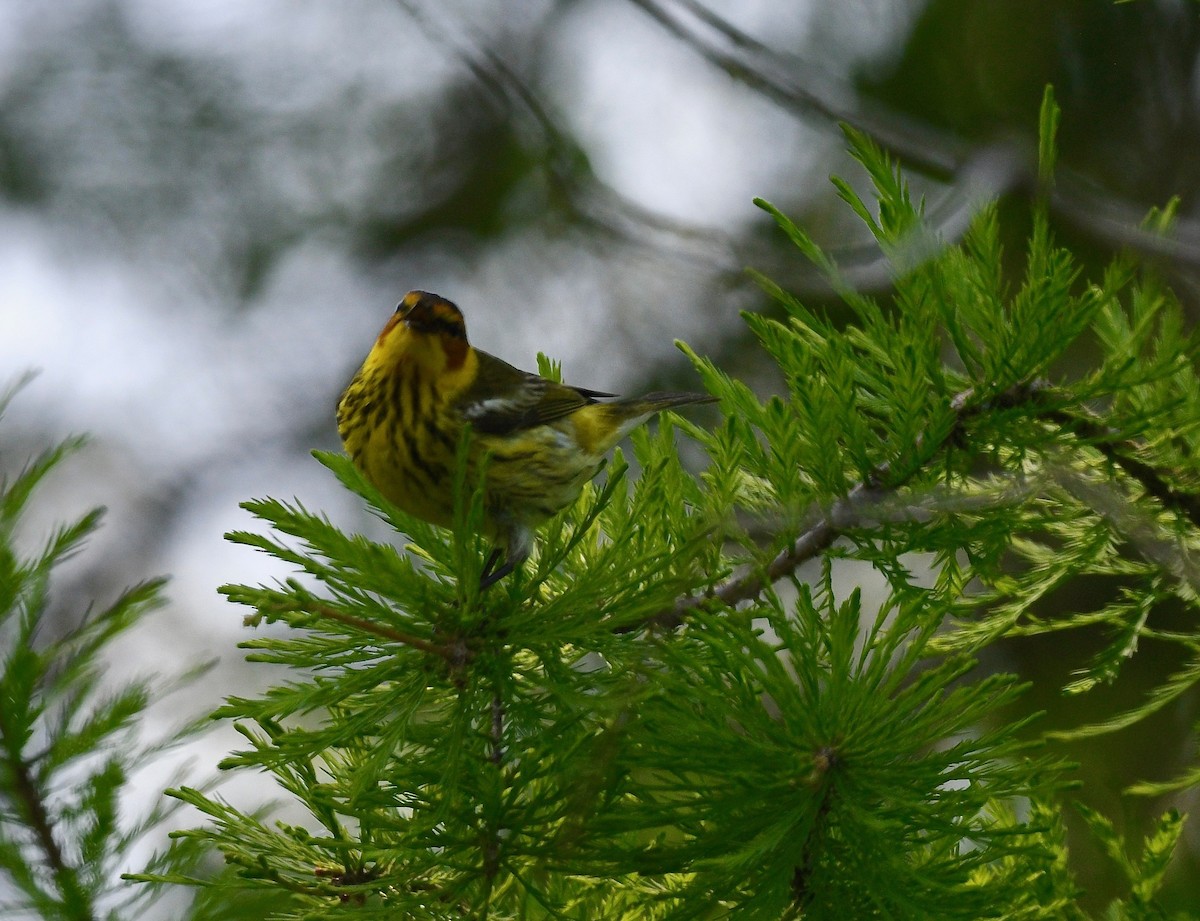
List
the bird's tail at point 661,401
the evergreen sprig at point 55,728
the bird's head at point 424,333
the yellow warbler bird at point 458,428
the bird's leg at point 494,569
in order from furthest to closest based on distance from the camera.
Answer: the bird's tail at point 661,401
the bird's head at point 424,333
the yellow warbler bird at point 458,428
the bird's leg at point 494,569
the evergreen sprig at point 55,728

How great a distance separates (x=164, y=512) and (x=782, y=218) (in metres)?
4.71

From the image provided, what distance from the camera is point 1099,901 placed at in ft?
10.3

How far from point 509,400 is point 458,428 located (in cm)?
36

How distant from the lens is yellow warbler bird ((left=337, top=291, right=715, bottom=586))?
2.34 m

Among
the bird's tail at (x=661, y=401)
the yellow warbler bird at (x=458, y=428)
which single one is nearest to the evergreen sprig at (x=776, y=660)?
the yellow warbler bird at (x=458, y=428)

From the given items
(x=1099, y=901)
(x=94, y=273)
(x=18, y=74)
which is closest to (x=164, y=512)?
(x=94, y=273)

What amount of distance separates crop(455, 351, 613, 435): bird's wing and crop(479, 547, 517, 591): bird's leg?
14.3 inches

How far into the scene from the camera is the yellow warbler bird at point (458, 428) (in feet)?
7.68

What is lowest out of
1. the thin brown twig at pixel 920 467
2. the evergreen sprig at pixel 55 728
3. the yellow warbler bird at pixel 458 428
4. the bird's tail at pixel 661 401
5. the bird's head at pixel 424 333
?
the evergreen sprig at pixel 55 728

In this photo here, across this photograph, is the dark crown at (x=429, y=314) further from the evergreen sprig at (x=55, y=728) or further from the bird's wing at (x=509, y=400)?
the evergreen sprig at (x=55, y=728)

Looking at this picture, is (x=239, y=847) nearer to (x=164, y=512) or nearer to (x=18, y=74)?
(x=164, y=512)

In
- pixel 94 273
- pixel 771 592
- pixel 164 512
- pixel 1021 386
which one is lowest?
pixel 771 592

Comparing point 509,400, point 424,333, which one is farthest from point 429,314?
point 509,400

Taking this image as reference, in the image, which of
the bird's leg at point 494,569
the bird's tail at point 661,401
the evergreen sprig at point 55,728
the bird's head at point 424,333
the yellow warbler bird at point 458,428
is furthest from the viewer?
the bird's tail at point 661,401
